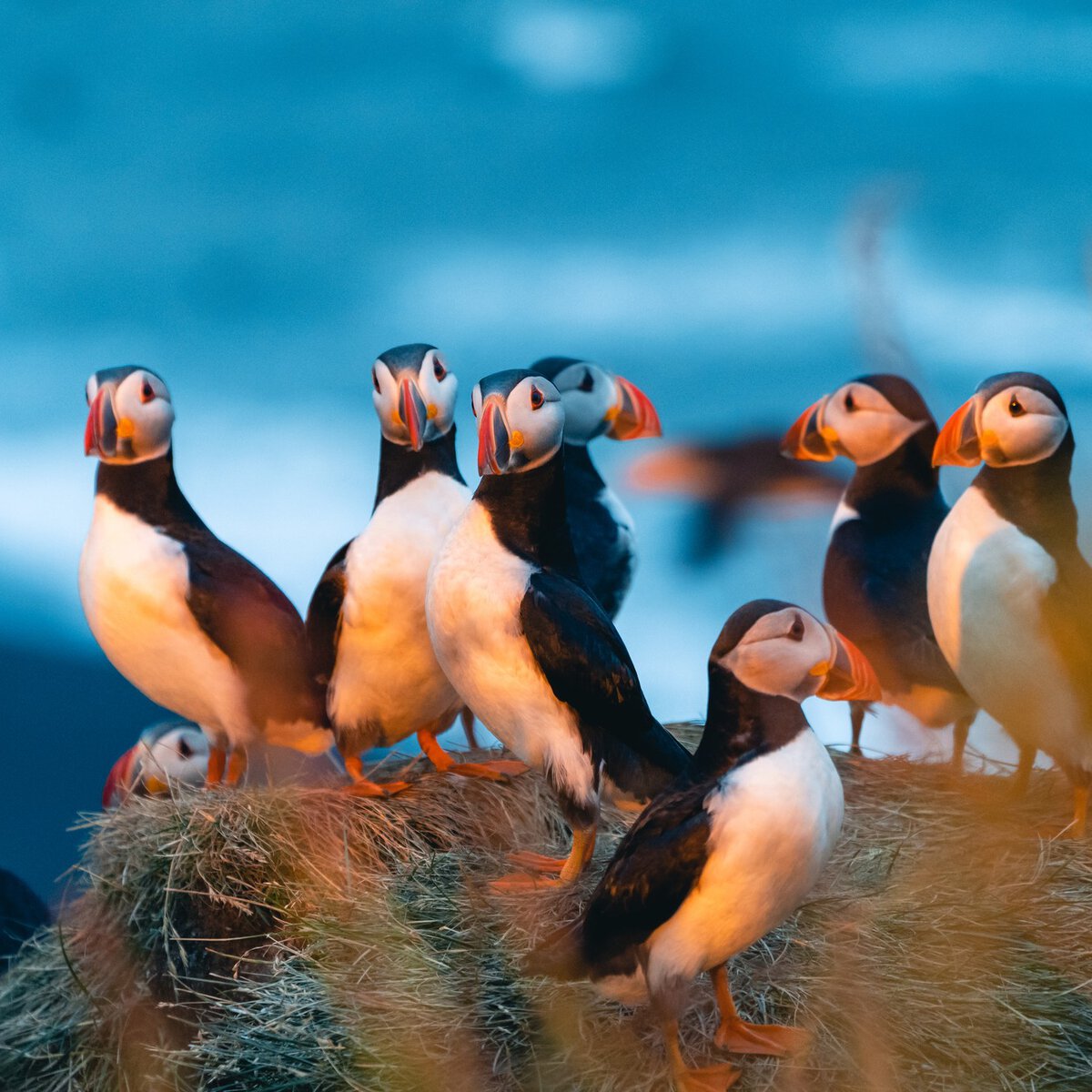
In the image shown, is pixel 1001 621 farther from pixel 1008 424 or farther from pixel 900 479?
pixel 900 479

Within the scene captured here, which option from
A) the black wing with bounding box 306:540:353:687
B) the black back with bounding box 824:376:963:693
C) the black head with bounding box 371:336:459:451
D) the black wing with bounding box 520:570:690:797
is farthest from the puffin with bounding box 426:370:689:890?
the black back with bounding box 824:376:963:693

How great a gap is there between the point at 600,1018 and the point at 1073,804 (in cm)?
159

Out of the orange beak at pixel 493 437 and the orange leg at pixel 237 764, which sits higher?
the orange beak at pixel 493 437

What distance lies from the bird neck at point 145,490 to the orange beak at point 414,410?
0.71 metres

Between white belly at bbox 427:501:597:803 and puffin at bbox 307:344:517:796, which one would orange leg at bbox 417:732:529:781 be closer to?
puffin at bbox 307:344:517:796

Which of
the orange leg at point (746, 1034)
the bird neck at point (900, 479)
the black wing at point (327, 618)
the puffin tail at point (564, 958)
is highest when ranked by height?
the bird neck at point (900, 479)

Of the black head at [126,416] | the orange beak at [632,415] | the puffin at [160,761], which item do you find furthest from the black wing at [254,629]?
the orange beak at [632,415]

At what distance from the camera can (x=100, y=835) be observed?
131 inches

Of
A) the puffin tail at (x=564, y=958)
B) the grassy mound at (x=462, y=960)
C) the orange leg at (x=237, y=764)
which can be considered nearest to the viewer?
the puffin tail at (x=564, y=958)

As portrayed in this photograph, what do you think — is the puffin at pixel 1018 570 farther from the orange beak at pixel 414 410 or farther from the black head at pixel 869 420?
the orange beak at pixel 414 410

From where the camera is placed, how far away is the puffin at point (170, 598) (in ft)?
10.5

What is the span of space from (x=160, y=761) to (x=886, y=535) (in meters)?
2.24

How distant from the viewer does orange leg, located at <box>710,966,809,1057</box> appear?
213cm

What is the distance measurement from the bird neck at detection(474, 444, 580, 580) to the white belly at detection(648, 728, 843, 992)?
2.58 ft
